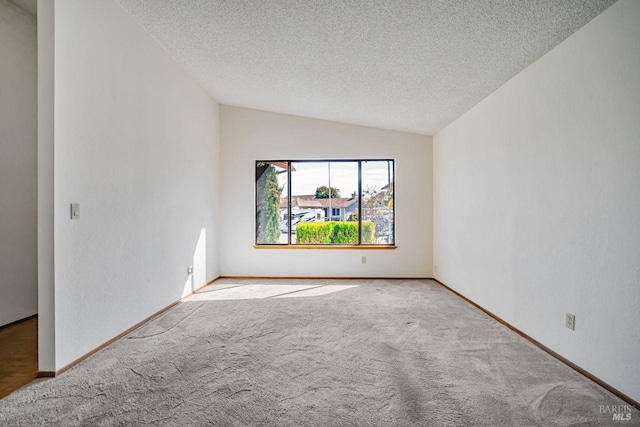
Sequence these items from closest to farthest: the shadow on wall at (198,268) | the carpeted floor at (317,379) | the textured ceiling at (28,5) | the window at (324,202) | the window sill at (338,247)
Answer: the carpeted floor at (317,379)
the textured ceiling at (28,5)
the shadow on wall at (198,268)
the window sill at (338,247)
the window at (324,202)

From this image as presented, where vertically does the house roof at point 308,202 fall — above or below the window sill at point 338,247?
above

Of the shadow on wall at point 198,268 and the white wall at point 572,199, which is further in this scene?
the shadow on wall at point 198,268

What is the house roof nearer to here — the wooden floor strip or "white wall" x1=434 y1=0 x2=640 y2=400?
"white wall" x1=434 y1=0 x2=640 y2=400

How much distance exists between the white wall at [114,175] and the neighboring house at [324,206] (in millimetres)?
1827

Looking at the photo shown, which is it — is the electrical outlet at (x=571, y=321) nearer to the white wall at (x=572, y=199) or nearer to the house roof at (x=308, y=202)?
the white wall at (x=572, y=199)

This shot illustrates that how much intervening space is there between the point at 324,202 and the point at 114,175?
3.41m

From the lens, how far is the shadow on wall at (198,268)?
4.34 meters

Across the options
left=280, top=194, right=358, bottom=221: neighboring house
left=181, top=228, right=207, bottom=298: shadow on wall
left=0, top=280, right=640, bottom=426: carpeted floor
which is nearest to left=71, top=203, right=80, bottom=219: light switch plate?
left=0, top=280, right=640, bottom=426: carpeted floor

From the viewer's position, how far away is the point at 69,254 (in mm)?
2293

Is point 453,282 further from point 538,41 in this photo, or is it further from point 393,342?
point 538,41

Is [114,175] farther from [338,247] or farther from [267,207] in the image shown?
[338,247]

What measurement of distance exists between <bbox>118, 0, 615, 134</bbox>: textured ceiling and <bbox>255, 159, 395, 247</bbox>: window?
1275mm

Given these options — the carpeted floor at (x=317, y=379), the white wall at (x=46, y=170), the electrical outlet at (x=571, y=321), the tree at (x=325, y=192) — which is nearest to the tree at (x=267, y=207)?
the tree at (x=325, y=192)

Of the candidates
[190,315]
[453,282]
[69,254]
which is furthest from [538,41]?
[190,315]
